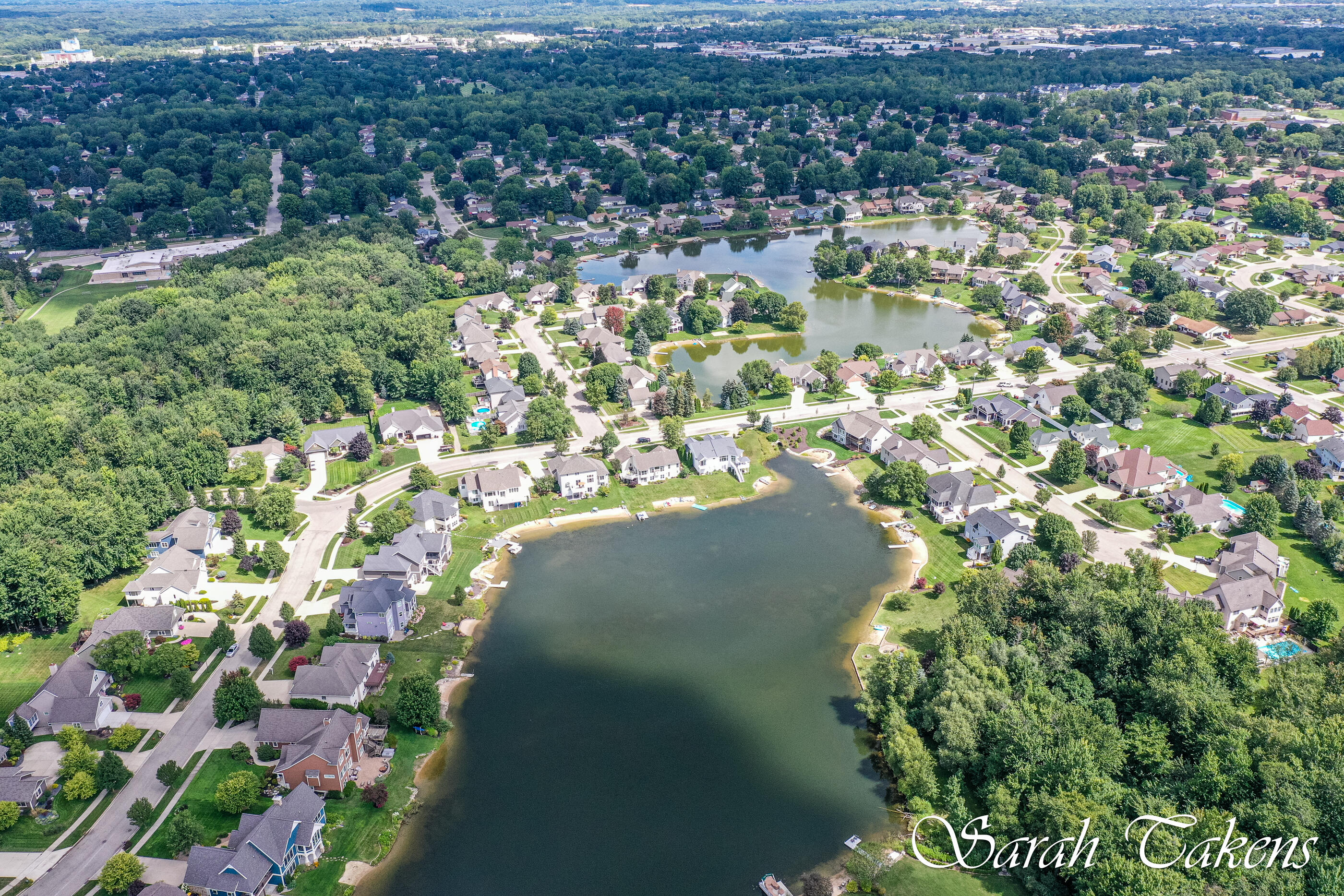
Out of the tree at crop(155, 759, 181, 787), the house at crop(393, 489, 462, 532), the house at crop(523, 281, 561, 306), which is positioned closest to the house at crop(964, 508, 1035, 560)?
the house at crop(393, 489, 462, 532)

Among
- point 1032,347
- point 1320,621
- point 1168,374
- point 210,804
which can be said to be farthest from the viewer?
point 1032,347

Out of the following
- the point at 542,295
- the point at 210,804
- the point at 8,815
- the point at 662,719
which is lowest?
the point at 662,719

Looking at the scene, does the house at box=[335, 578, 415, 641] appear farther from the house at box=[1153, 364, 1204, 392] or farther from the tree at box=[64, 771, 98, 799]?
the house at box=[1153, 364, 1204, 392]

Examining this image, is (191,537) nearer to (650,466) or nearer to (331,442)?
(331,442)

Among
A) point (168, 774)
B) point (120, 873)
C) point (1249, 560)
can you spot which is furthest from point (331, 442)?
point (1249, 560)

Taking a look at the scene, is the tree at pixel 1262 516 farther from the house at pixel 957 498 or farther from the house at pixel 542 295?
the house at pixel 542 295

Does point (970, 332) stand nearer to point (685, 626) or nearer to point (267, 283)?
point (685, 626)

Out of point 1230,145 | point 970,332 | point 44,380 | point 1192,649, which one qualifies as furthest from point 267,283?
point 1230,145

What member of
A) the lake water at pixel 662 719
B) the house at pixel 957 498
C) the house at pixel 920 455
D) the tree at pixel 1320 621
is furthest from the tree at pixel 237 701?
the tree at pixel 1320 621
